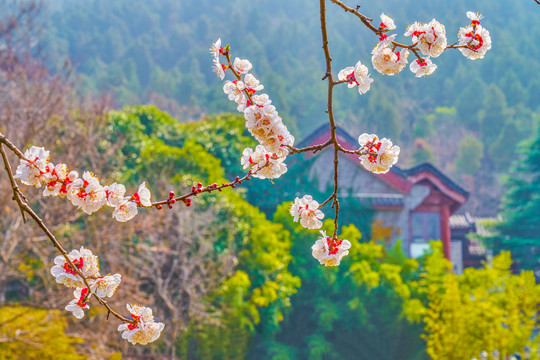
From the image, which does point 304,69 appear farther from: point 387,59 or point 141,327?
point 141,327

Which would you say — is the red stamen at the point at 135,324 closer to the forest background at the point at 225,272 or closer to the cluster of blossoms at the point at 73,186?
the cluster of blossoms at the point at 73,186

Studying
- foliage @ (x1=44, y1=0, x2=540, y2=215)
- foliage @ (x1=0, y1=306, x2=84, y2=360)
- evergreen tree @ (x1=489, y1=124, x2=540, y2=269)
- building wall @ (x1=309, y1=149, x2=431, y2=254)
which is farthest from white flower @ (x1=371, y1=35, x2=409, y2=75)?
foliage @ (x1=44, y1=0, x2=540, y2=215)

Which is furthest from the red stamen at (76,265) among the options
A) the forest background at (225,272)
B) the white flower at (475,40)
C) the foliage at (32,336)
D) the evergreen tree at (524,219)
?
the evergreen tree at (524,219)

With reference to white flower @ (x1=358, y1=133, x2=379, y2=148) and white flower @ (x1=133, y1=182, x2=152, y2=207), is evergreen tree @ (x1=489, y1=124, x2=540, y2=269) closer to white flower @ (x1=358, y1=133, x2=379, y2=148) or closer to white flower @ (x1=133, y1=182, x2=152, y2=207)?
white flower @ (x1=358, y1=133, x2=379, y2=148)

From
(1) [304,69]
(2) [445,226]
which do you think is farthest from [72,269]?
(1) [304,69]

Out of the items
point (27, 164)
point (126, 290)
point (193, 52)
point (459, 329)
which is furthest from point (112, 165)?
point (193, 52)

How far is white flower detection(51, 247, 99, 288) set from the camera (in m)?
1.22

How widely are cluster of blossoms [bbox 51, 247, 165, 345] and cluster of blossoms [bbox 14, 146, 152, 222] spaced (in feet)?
0.33

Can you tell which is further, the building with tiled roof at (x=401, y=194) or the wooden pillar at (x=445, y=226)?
the wooden pillar at (x=445, y=226)

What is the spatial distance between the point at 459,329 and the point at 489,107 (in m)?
22.0

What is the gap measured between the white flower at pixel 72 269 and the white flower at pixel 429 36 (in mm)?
795

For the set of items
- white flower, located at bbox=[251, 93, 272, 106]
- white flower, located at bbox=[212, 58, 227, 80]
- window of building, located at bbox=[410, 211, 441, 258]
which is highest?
window of building, located at bbox=[410, 211, 441, 258]

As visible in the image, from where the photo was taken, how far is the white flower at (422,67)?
1347 mm

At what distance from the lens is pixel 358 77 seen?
4.27ft
